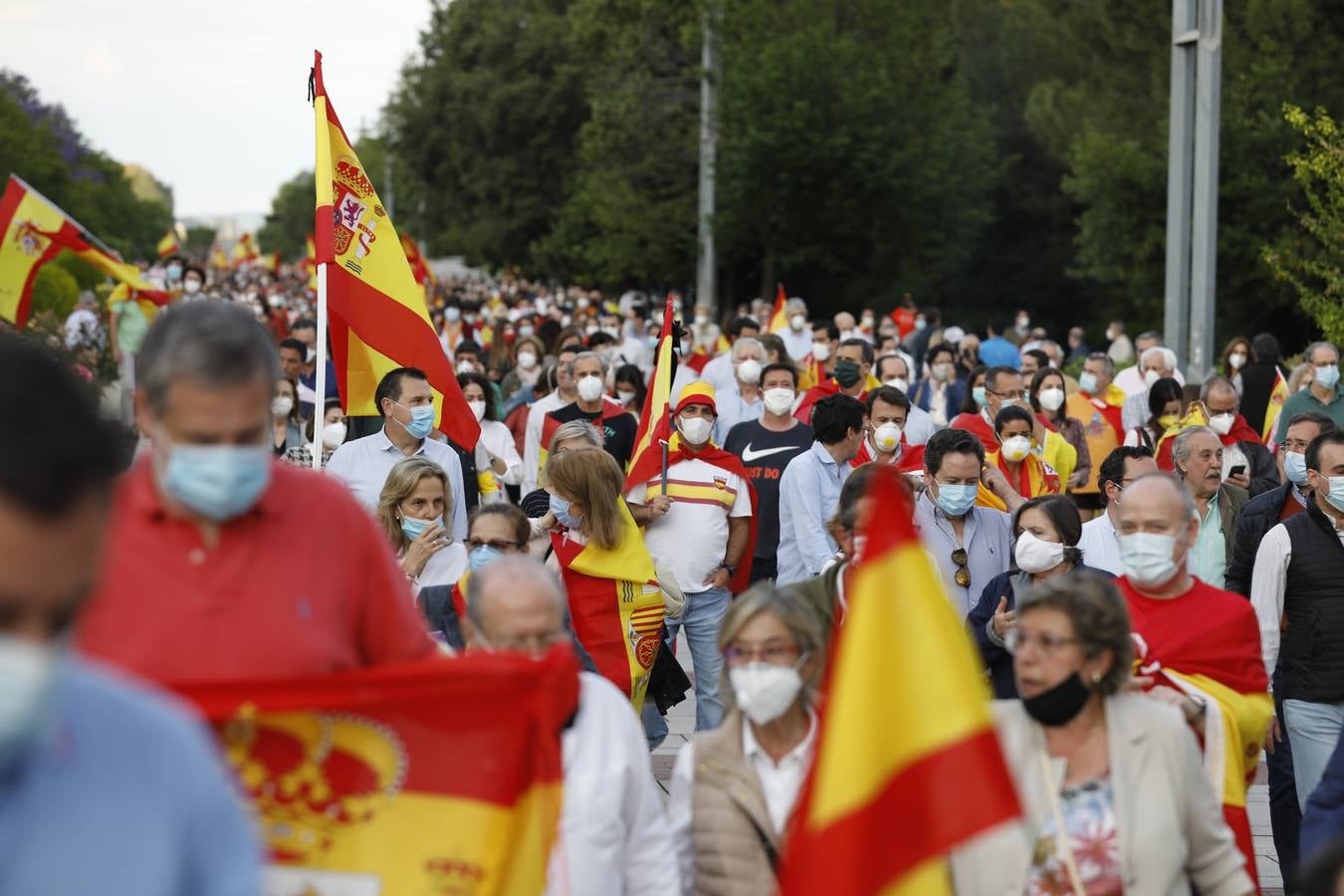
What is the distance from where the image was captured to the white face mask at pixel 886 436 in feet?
33.4

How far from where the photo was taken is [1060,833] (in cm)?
442

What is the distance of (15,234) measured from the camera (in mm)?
19062

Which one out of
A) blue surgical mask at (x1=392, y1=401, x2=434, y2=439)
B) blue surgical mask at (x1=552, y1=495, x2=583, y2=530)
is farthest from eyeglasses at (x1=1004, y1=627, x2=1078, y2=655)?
blue surgical mask at (x1=392, y1=401, x2=434, y2=439)

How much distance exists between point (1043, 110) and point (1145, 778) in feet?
138

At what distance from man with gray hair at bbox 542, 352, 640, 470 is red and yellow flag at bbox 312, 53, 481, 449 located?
1.90m

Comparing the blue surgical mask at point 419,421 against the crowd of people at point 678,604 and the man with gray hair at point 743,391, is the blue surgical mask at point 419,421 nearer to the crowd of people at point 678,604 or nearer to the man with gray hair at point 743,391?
the crowd of people at point 678,604

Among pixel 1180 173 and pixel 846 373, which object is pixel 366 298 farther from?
pixel 1180 173

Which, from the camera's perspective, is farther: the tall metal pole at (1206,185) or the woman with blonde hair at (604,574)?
the tall metal pole at (1206,185)

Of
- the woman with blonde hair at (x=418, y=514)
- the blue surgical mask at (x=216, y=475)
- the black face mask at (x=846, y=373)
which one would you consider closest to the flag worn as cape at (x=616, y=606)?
the woman with blonde hair at (x=418, y=514)

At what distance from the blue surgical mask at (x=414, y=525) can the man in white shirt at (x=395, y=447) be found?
1082 millimetres

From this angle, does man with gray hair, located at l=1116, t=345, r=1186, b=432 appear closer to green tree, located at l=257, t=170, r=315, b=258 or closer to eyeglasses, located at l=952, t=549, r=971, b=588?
eyeglasses, located at l=952, t=549, r=971, b=588

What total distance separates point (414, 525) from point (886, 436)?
3212 millimetres

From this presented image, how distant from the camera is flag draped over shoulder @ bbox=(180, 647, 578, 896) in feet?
11.9

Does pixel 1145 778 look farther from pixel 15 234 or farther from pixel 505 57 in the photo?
pixel 505 57
